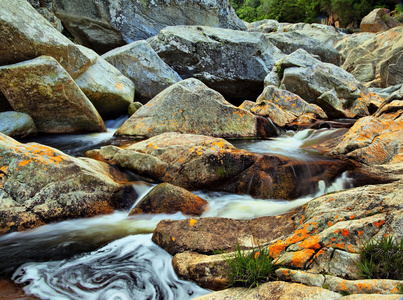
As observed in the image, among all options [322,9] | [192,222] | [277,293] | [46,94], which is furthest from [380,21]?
[277,293]

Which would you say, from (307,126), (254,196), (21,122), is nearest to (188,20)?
(307,126)

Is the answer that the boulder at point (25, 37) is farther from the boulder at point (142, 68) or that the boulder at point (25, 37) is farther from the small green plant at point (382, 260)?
the small green plant at point (382, 260)

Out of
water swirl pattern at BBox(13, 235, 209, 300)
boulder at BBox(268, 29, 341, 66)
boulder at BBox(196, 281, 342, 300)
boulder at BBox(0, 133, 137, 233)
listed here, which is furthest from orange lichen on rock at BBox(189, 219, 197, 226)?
boulder at BBox(268, 29, 341, 66)

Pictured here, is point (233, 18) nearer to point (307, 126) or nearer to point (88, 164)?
point (307, 126)

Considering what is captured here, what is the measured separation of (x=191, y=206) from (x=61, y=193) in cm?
189

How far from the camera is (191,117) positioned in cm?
827

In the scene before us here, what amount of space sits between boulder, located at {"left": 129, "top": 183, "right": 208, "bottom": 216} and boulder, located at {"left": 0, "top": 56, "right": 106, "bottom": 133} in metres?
4.66

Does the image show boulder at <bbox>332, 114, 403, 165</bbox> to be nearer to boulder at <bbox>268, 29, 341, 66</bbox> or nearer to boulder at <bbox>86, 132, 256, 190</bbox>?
boulder at <bbox>86, 132, 256, 190</bbox>

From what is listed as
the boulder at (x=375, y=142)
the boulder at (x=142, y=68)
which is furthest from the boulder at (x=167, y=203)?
the boulder at (x=142, y=68)

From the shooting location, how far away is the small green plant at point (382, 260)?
83.1 inches

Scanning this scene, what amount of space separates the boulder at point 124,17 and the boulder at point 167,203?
42.3ft

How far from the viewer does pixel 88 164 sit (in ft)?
16.5

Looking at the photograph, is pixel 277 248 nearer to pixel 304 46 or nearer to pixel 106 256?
pixel 106 256

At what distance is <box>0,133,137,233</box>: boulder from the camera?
397 cm
